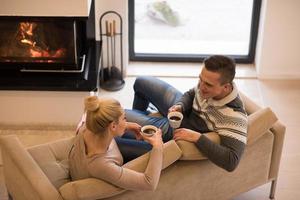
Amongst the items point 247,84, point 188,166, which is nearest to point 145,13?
point 247,84

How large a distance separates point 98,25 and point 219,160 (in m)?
2.12

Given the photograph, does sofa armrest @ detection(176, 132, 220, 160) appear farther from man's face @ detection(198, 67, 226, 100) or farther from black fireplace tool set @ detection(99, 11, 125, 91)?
black fireplace tool set @ detection(99, 11, 125, 91)

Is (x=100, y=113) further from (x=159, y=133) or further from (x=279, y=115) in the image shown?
(x=279, y=115)

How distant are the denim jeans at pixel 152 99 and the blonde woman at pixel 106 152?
0.63 m

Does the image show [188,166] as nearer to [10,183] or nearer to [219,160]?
[219,160]

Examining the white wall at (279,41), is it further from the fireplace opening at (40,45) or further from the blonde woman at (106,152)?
the blonde woman at (106,152)

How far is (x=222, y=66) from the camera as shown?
2324 millimetres

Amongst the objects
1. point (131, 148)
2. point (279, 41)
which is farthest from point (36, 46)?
point (279, 41)

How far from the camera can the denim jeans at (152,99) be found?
2896mm

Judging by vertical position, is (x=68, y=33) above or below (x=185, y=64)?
above

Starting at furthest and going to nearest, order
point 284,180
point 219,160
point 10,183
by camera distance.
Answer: point 284,180 → point 10,183 → point 219,160

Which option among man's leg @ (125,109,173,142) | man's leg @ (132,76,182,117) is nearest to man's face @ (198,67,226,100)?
man's leg @ (125,109,173,142)

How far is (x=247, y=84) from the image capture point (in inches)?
168

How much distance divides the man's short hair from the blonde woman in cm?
42
